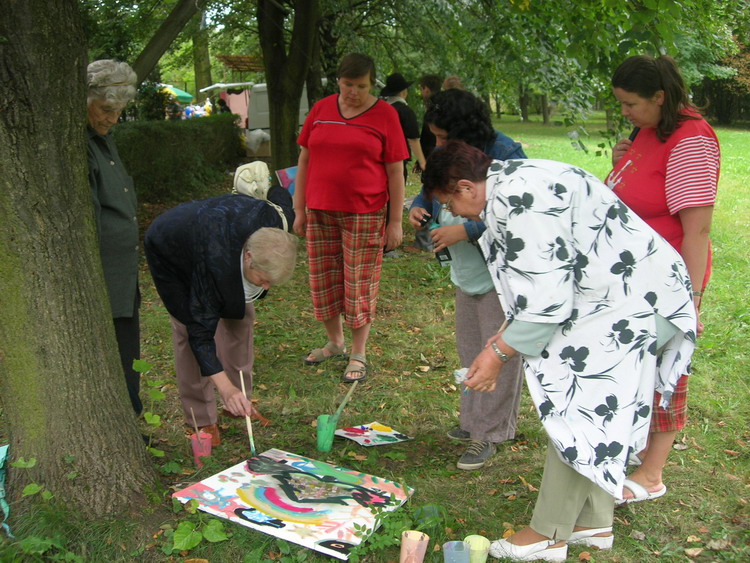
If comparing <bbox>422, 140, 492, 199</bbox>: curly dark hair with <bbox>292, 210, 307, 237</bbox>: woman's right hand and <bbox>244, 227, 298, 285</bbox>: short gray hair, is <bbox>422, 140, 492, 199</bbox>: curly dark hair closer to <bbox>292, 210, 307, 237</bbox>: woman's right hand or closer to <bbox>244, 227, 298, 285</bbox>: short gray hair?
<bbox>244, 227, 298, 285</bbox>: short gray hair

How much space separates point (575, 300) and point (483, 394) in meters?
1.09

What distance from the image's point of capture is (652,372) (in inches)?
93.4

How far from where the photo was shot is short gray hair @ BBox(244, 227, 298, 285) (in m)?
2.56

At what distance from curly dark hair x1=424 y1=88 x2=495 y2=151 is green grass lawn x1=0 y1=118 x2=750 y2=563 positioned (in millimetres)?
1392

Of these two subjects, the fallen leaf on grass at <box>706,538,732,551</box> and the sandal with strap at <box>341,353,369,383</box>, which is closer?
the fallen leaf on grass at <box>706,538,732,551</box>

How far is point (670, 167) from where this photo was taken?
2.66 meters

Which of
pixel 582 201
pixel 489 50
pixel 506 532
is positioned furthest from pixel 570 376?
pixel 489 50

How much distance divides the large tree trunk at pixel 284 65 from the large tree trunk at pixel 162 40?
235 centimetres

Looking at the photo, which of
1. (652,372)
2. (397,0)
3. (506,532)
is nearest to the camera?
(652,372)

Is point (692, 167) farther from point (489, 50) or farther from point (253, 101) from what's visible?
point (253, 101)

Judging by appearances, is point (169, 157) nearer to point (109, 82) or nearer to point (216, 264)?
point (109, 82)

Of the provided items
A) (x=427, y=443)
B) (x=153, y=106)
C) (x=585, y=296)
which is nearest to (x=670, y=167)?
(x=585, y=296)

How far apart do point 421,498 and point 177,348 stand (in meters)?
1.22

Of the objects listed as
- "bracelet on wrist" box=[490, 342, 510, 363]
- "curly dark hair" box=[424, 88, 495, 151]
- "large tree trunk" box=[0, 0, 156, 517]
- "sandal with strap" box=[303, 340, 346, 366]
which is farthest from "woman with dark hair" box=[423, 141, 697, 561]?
"sandal with strap" box=[303, 340, 346, 366]
